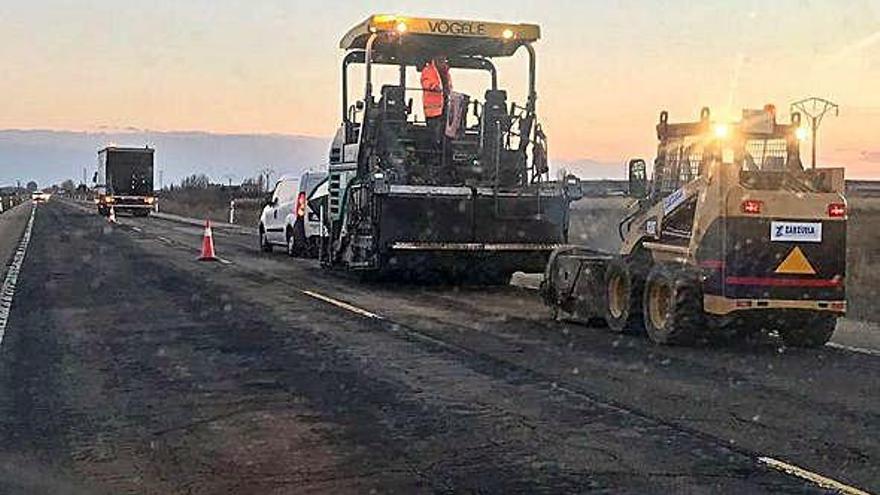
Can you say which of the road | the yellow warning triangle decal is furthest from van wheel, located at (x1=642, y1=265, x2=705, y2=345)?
the yellow warning triangle decal

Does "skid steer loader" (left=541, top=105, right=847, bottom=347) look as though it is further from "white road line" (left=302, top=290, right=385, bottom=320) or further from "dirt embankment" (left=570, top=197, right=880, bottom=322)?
"white road line" (left=302, top=290, right=385, bottom=320)

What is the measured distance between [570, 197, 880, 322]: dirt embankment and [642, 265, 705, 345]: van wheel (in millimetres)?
2266

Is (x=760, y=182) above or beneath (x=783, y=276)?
above

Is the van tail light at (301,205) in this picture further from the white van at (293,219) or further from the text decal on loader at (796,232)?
the text decal on loader at (796,232)

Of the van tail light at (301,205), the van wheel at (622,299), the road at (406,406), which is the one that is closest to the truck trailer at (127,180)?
the van tail light at (301,205)

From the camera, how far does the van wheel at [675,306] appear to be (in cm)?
1248

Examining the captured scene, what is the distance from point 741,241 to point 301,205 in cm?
1709

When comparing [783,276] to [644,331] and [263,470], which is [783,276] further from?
[263,470]

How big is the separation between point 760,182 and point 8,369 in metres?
7.43

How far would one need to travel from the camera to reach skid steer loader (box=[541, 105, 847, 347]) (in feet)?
40.1

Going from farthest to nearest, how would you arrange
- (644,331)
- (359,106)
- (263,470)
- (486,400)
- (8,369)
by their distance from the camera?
(359,106)
(644,331)
(8,369)
(486,400)
(263,470)

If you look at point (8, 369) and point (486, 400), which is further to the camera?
point (8, 369)

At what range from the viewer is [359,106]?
20.2m

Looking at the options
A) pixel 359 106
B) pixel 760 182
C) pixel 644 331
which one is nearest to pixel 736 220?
pixel 760 182
